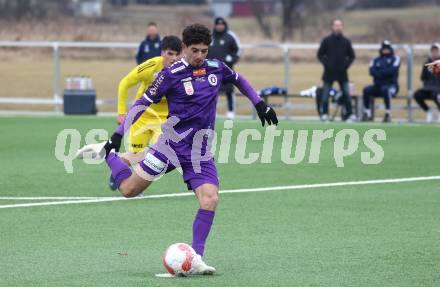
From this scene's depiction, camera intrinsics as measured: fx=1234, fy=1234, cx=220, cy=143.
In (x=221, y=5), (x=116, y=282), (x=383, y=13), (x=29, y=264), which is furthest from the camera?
(x=221, y=5)

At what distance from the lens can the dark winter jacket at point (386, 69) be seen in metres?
24.7

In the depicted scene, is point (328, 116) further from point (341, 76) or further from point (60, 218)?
point (60, 218)

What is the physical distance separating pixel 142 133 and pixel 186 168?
4420 mm

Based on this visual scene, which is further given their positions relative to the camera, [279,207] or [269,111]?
[279,207]

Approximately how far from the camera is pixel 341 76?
24.6 metres

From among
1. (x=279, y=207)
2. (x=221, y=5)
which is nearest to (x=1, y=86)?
(x=279, y=207)

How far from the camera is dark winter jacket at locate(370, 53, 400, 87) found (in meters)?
24.7

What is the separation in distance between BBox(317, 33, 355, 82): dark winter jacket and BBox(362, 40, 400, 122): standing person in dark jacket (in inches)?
23.1

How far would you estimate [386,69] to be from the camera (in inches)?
976

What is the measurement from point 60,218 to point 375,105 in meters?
15.2

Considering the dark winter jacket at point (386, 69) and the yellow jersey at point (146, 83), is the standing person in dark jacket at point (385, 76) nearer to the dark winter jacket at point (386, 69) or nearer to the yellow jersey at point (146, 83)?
the dark winter jacket at point (386, 69)

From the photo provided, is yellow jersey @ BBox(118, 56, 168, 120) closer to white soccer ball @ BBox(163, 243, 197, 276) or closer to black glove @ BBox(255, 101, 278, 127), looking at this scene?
black glove @ BBox(255, 101, 278, 127)

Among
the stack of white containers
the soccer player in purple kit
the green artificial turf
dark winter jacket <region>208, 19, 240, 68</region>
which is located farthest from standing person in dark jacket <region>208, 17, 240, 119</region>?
the soccer player in purple kit

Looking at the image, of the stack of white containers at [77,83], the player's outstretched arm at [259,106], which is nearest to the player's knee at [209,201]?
the player's outstretched arm at [259,106]
